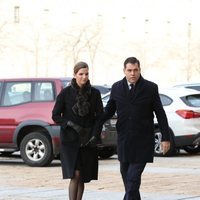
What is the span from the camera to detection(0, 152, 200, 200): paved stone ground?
10945 mm

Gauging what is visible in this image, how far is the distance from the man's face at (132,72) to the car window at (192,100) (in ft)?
31.9

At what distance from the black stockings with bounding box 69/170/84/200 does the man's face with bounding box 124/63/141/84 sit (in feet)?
4.29

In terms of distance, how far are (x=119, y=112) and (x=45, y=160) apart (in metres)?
7.03

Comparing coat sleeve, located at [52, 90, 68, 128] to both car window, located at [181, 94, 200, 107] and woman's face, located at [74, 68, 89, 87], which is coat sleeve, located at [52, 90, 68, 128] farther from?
car window, located at [181, 94, 200, 107]

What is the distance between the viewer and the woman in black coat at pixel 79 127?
8.90m

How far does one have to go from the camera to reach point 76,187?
9.02 m

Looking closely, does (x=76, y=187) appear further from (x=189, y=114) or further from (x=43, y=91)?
(x=189, y=114)

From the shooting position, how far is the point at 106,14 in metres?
69.8

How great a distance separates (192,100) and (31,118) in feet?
14.4

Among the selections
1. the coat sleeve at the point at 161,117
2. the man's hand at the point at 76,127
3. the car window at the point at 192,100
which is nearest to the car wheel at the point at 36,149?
the car window at the point at 192,100

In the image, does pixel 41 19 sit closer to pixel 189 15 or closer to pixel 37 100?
pixel 189 15

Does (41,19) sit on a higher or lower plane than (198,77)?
higher

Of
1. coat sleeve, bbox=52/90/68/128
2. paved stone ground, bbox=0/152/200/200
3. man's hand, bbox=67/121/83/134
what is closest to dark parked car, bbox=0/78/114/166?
paved stone ground, bbox=0/152/200/200

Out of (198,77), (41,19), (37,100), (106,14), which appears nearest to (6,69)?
(41,19)
